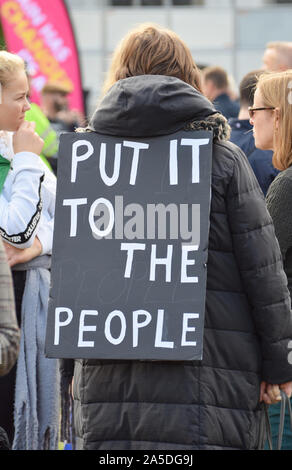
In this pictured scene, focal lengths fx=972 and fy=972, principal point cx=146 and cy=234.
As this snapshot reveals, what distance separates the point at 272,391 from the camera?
127 inches

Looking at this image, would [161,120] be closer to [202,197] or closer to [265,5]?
[202,197]

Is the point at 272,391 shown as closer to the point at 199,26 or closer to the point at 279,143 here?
the point at 279,143

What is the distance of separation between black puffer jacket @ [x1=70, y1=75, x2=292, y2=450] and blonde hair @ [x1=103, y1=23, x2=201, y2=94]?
0.59ft

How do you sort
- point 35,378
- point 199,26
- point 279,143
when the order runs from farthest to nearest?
point 199,26
point 35,378
point 279,143

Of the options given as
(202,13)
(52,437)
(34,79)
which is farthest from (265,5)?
(52,437)

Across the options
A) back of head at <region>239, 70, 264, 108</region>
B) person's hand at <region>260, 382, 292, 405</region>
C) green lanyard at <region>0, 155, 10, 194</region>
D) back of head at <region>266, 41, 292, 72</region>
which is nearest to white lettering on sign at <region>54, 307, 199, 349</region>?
person's hand at <region>260, 382, 292, 405</region>

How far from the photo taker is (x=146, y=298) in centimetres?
316

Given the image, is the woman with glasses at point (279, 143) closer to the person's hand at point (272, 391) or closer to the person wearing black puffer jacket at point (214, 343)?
the person wearing black puffer jacket at point (214, 343)

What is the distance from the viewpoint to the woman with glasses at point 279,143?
3.76 meters

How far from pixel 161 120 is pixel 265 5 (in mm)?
27227

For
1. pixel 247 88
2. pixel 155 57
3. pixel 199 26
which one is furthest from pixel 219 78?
pixel 199 26

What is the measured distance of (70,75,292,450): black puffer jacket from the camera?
3143 mm

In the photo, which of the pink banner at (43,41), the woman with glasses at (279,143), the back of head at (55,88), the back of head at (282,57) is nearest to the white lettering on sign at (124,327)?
the woman with glasses at (279,143)

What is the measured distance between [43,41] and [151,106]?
8.04 m
